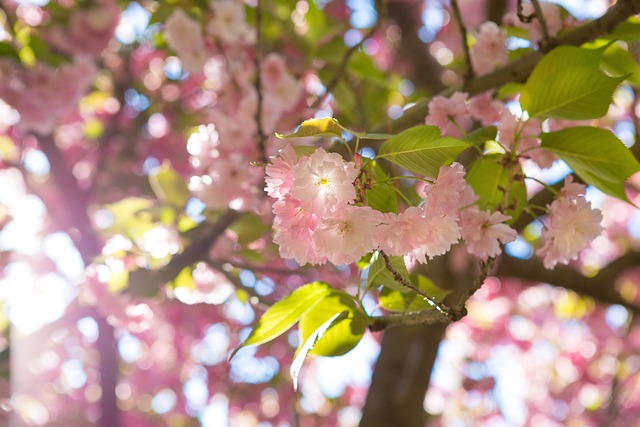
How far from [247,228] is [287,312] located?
77cm

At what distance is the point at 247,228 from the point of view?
1601 mm

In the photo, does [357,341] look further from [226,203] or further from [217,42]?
[217,42]

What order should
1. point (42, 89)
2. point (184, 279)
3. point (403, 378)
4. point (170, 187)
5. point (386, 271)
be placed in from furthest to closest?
point (42, 89) → point (403, 378) → point (170, 187) → point (184, 279) → point (386, 271)

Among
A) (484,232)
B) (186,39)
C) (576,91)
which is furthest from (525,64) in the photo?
(186,39)

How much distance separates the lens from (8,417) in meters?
2.66

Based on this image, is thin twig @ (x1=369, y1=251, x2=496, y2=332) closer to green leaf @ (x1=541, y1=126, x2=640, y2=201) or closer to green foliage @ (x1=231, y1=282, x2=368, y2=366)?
green foliage @ (x1=231, y1=282, x2=368, y2=366)

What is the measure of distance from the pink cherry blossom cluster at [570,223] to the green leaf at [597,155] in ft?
0.12

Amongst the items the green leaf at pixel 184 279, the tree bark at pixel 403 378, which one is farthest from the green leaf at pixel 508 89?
the tree bark at pixel 403 378

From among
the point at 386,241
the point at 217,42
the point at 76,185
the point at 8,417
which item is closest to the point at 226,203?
the point at 217,42

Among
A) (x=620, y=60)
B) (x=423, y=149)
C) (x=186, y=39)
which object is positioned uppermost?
(x=423, y=149)

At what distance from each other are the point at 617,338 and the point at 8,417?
4596mm

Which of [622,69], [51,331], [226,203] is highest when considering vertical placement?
[622,69]

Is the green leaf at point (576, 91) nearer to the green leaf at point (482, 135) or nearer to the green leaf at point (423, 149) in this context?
the green leaf at point (482, 135)

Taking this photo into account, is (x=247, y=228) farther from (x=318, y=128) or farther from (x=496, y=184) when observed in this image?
(x=318, y=128)
